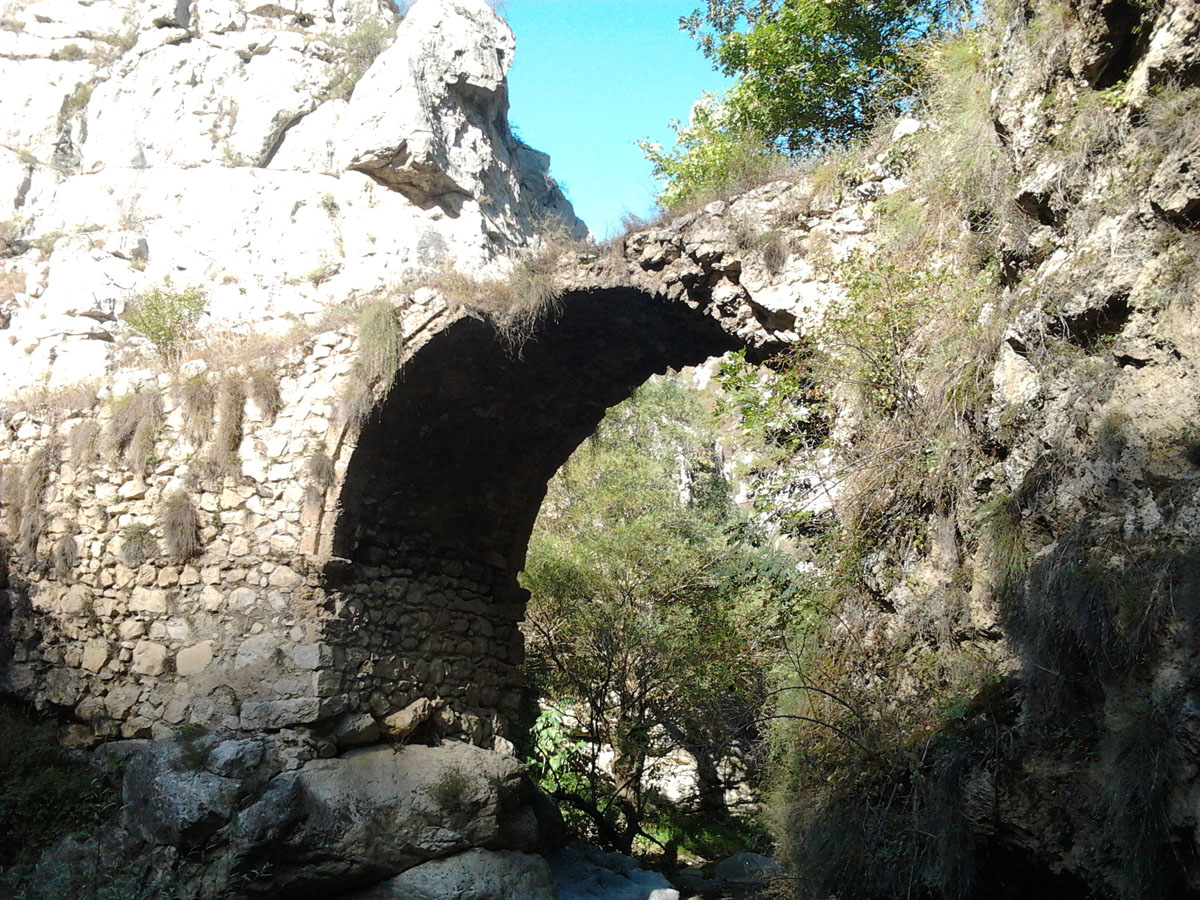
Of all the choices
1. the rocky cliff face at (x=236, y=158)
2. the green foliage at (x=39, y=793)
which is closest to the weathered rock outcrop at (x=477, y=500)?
the green foliage at (x=39, y=793)

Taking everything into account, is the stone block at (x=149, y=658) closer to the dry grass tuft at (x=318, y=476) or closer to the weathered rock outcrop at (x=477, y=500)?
the weathered rock outcrop at (x=477, y=500)

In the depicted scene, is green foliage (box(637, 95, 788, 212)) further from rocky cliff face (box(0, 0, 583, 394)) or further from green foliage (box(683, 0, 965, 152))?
rocky cliff face (box(0, 0, 583, 394))

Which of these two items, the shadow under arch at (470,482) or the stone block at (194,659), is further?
the shadow under arch at (470,482)

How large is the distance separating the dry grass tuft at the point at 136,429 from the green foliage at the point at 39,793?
2078mm

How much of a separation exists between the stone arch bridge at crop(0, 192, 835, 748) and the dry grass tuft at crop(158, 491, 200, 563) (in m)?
0.07

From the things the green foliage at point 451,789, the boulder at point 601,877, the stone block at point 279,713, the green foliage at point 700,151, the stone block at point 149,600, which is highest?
the green foliage at point 700,151

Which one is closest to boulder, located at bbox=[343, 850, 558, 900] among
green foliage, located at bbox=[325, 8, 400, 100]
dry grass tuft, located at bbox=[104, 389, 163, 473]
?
dry grass tuft, located at bbox=[104, 389, 163, 473]

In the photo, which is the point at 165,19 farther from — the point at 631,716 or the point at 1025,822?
the point at 1025,822

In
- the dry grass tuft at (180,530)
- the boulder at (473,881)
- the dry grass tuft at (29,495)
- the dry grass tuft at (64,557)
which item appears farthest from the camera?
the dry grass tuft at (29,495)

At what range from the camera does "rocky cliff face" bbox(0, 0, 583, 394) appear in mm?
17703

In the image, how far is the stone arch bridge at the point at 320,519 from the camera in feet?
22.3

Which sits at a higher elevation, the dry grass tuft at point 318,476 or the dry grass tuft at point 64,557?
the dry grass tuft at point 318,476

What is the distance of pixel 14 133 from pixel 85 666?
16598 mm

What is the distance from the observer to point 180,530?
704cm
